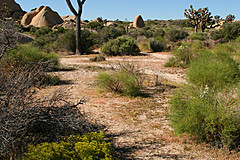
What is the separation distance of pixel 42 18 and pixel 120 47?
42712mm

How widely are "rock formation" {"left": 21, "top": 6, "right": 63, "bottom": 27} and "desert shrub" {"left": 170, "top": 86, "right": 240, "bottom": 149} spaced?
55.6 m

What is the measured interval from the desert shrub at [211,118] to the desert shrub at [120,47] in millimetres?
15097

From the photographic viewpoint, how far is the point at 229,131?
12.7ft

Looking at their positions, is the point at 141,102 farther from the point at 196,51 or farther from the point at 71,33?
the point at 71,33

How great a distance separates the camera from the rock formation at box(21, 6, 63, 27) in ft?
184

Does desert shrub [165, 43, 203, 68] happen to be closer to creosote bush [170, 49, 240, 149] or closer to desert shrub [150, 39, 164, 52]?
creosote bush [170, 49, 240, 149]

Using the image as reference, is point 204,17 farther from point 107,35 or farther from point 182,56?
point 182,56

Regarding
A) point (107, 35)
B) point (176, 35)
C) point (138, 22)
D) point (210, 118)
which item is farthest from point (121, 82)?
point (138, 22)

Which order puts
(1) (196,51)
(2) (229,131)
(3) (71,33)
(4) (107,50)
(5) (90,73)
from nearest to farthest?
(2) (229,131) → (5) (90,73) → (1) (196,51) → (4) (107,50) → (3) (71,33)

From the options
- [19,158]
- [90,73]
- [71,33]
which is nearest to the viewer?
[19,158]

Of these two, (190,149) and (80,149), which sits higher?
(80,149)

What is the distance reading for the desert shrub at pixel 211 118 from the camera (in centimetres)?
378

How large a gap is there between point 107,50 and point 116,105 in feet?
43.4

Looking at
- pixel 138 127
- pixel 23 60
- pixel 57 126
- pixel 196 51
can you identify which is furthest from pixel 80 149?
pixel 196 51
